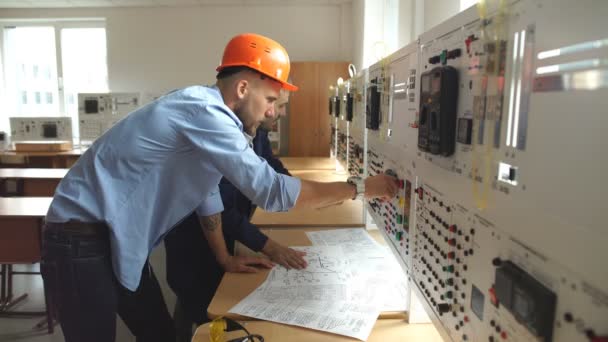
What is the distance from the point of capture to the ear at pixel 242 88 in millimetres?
1359

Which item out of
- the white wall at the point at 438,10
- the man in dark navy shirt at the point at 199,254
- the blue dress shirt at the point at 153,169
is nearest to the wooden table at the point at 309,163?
the white wall at the point at 438,10

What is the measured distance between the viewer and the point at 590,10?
0.45 m

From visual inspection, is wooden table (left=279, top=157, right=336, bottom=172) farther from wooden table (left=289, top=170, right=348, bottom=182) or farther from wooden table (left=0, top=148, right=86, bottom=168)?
wooden table (left=0, top=148, right=86, bottom=168)

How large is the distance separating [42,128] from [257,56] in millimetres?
5574

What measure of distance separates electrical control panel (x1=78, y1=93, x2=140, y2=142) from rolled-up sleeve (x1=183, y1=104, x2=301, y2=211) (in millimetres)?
5093

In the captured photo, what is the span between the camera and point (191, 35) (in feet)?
20.1

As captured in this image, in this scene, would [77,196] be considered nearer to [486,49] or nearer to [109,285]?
[109,285]

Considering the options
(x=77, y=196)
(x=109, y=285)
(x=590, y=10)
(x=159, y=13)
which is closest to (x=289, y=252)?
(x=109, y=285)

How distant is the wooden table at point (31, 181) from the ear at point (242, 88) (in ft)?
10.3

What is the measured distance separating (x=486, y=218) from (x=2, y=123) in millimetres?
7910

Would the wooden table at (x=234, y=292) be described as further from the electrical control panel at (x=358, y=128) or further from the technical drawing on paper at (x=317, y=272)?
the electrical control panel at (x=358, y=128)

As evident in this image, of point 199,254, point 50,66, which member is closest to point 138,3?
point 50,66

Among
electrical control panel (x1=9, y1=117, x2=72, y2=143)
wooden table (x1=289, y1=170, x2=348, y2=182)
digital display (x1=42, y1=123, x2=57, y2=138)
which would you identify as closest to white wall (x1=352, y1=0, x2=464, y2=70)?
wooden table (x1=289, y1=170, x2=348, y2=182)

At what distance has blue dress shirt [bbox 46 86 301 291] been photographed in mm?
1213
